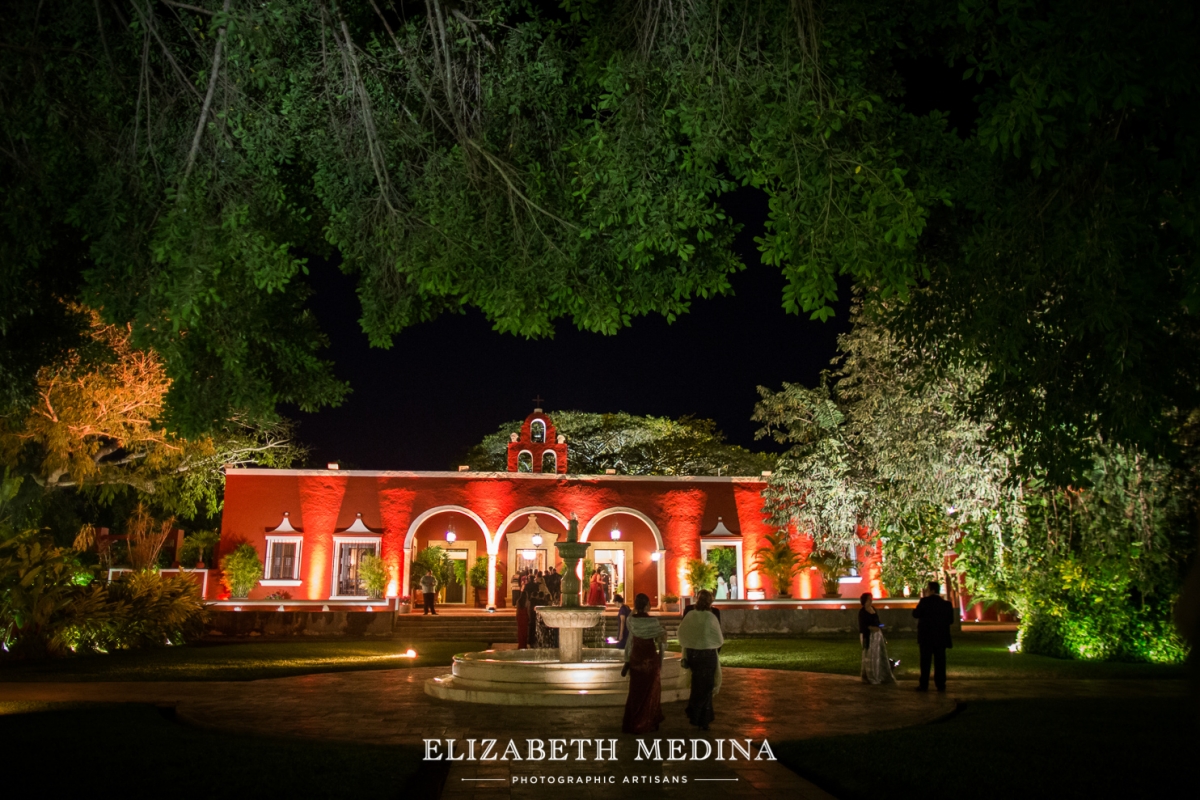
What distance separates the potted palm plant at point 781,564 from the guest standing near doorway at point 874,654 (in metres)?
15.7

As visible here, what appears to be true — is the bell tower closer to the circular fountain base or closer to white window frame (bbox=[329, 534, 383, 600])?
white window frame (bbox=[329, 534, 383, 600])

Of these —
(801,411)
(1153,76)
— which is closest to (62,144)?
(1153,76)

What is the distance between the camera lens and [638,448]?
134ft

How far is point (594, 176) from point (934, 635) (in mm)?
7109

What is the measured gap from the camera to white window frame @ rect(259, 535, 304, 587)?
26.3 metres

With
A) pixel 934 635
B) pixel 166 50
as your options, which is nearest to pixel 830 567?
pixel 934 635

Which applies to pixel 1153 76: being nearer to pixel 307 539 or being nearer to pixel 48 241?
pixel 48 241

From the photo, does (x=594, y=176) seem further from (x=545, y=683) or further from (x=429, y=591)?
(x=429, y=591)

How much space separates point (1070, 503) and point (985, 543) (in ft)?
6.25

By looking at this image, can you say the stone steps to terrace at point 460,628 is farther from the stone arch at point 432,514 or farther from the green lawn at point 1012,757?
the green lawn at point 1012,757

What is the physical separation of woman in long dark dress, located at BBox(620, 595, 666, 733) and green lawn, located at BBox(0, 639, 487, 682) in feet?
23.7

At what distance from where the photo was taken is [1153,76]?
4.93 meters

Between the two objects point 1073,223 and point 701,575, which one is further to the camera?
point 701,575

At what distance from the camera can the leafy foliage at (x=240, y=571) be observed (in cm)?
2562
